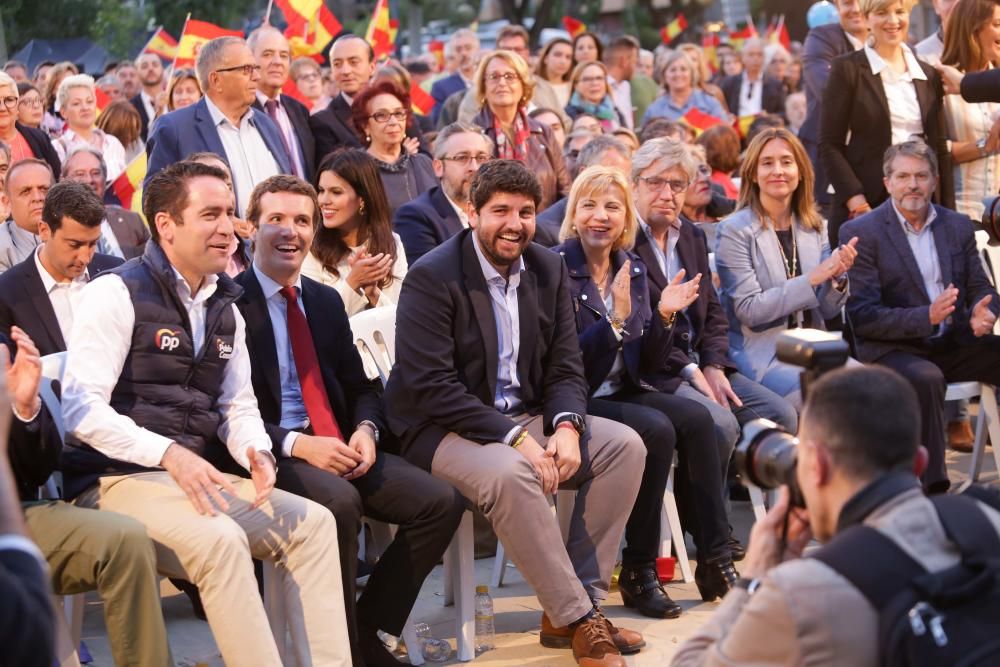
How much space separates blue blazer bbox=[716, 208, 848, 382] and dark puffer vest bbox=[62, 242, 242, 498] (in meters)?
2.69

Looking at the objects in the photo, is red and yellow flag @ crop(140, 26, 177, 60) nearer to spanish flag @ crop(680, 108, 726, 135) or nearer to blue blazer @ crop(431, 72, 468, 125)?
blue blazer @ crop(431, 72, 468, 125)

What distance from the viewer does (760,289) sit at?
21.1ft

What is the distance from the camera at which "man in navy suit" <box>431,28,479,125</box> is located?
11.2 m

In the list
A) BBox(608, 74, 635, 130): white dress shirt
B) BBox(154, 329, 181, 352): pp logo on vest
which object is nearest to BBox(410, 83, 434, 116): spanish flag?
BBox(608, 74, 635, 130): white dress shirt

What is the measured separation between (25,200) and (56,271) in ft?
3.64

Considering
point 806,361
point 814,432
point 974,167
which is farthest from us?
point 974,167

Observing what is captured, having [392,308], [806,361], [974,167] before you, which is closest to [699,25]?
[974,167]

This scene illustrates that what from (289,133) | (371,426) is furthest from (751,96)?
(371,426)

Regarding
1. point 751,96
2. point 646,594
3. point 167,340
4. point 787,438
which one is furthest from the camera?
point 751,96

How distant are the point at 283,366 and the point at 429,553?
0.85 meters

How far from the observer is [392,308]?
225 inches

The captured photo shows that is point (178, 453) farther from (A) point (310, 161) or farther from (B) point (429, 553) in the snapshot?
(A) point (310, 161)

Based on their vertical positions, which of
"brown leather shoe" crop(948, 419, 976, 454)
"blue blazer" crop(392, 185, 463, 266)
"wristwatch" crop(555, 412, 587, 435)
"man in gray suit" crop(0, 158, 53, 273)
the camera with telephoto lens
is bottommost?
"brown leather shoe" crop(948, 419, 976, 454)

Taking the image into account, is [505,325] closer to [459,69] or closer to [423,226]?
[423,226]
